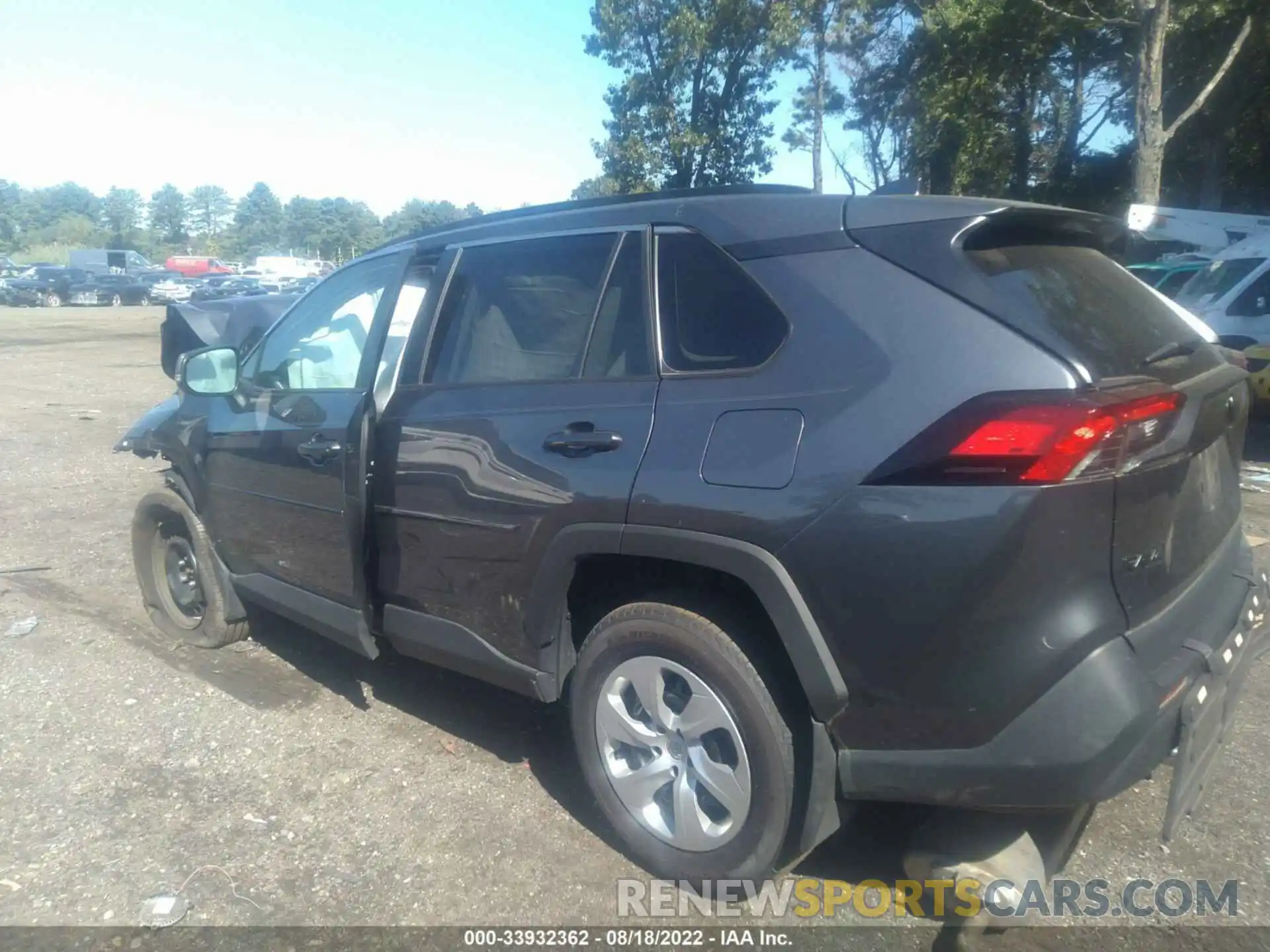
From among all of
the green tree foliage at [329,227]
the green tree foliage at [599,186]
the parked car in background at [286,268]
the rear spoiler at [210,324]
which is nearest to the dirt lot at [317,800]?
the rear spoiler at [210,324]

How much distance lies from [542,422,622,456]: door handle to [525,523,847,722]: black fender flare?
0.22 meters

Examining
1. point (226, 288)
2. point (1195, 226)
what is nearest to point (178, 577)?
point (1195, 226)

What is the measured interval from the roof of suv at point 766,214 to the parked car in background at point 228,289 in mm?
31710

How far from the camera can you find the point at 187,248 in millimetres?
100688

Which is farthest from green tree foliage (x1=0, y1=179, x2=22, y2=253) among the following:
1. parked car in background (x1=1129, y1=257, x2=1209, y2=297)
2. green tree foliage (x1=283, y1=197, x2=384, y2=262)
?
parked car in background (x1=1129, y1=257, x2=1209, y2=297)

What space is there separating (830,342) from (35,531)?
648 centimetres

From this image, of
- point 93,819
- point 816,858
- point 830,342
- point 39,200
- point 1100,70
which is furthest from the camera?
point 39,200

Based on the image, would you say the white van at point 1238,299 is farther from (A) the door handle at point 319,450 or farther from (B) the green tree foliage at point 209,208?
(B) the green tree foliage at point 209,208

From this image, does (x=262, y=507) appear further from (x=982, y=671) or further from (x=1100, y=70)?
(x=1100, y=70)

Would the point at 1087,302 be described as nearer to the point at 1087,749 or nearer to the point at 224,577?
the point at 1087,749

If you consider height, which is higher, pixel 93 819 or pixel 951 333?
pixel 951 333

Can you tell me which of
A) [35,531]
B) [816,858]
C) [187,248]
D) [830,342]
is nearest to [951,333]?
[830,342]

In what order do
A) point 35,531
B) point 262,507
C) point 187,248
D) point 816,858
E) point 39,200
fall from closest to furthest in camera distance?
point 816,858 < point 262,507 < point 35,531 < point 187,248 < point 39,200

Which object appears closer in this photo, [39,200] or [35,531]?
[35,531]
